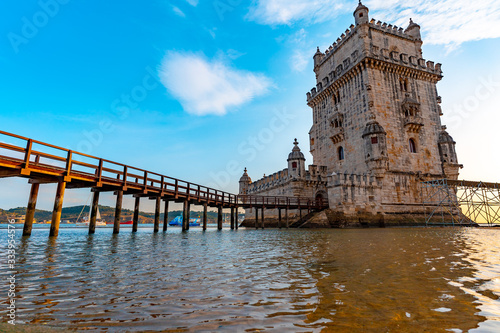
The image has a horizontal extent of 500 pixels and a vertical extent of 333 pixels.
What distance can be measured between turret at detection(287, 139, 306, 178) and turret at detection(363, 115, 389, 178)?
7685 millimetres

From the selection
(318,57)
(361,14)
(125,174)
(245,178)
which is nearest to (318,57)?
(318,57)

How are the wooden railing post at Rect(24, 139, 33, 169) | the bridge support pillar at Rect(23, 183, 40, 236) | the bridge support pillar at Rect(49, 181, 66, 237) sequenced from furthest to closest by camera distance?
the bridge support pillar at Rect(23, 183, 40, 236), the bridge support pillar at Rect(49, 181, 66, 237), the wooden railing post at Rect(24, 139, 33, 169)

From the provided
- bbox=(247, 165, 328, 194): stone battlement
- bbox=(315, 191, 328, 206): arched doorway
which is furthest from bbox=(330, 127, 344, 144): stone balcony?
bbox=(315, 191, 328, 206): arched doorway

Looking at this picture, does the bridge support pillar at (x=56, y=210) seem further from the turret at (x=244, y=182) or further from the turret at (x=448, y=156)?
the turret at (x=448, y=156)

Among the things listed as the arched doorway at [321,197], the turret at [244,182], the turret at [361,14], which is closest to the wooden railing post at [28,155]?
the arched doorway at [321,197]

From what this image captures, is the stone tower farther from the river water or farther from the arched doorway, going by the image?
the river water

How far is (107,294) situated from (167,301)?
2.94 ft

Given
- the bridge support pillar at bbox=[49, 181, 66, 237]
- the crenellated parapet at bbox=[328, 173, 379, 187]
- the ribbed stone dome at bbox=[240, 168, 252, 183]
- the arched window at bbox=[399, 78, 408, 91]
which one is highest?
the arched window at bbox=[399, 78, 408, 91]

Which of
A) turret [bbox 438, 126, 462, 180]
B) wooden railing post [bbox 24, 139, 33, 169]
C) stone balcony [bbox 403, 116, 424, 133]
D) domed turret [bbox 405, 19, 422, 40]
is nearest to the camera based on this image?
wooden railing post [bbox 24, 139, 33, 169]

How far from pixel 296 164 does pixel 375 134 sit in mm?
9330

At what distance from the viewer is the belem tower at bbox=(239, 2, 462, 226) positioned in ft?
88.5

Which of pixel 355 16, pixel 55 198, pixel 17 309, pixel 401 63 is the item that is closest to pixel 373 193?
pixel 401 63

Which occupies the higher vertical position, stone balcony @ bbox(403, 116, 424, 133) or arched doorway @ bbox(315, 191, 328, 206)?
stone balcony @ bbox(403, 116, 424, 133)

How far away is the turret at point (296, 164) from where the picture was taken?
31828 millimetres
